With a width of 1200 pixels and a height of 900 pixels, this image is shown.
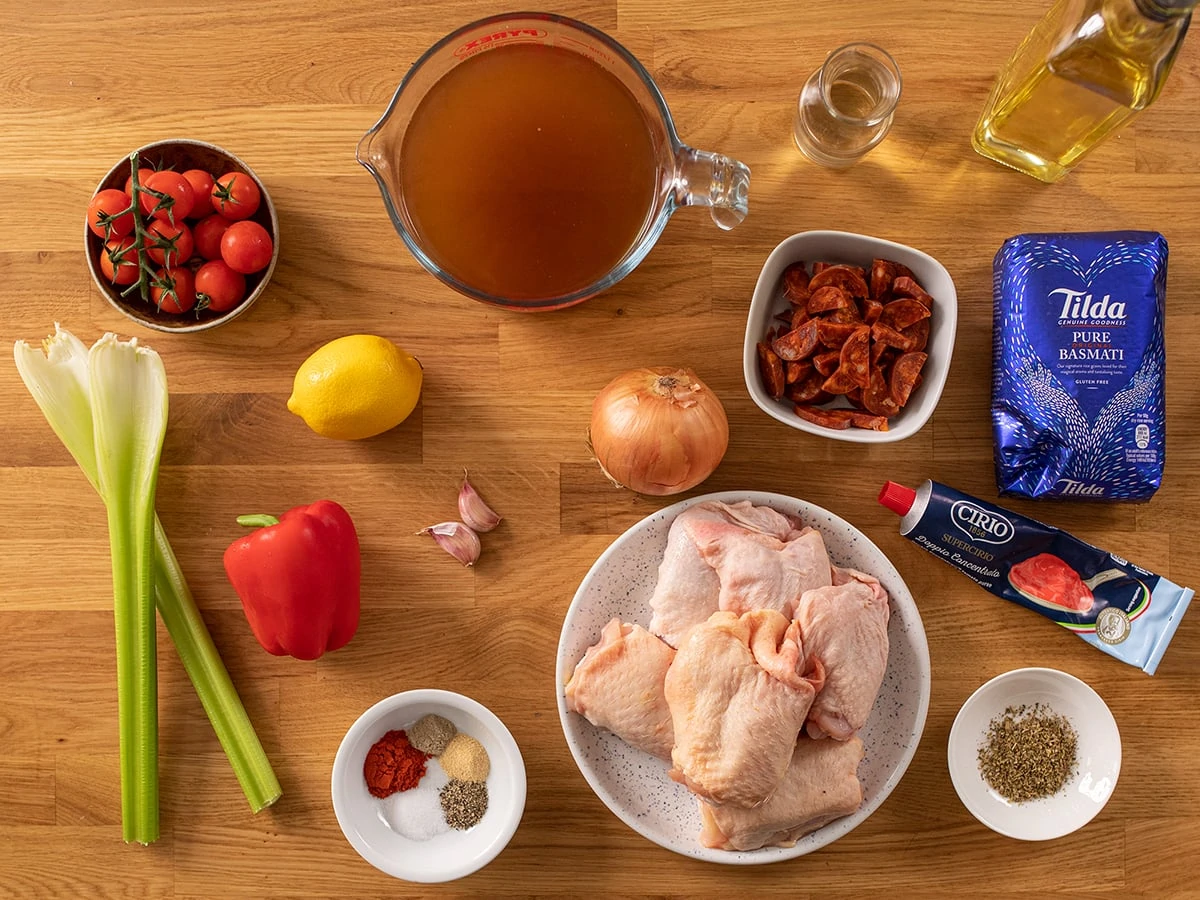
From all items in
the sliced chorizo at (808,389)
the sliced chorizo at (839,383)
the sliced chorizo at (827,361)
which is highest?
the sliced chorizo at (827,361)

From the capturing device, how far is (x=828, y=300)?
1234mm

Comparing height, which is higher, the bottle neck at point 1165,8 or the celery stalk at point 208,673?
the bottle neck at point 1165,8

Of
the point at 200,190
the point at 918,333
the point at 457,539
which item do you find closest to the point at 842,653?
the point at 918,333

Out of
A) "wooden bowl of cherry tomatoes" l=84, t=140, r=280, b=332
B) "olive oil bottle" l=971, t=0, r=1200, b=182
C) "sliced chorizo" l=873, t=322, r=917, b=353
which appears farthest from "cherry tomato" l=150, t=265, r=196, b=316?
"olive oil bottle" l=971, t=0, r=1200, b=182

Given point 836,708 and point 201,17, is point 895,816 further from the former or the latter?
point 201,17

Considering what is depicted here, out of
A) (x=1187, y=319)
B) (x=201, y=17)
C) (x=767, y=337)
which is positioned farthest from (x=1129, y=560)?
(x=201, y=17)

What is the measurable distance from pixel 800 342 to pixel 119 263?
3.12 feet

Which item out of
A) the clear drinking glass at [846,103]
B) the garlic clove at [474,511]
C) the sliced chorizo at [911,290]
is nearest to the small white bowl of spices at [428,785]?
the garlic clove at [474,511]

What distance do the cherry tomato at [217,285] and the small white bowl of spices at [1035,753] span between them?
121 centimetres

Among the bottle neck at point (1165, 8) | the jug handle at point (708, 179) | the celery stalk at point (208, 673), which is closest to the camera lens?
the bottle neck at point (1165, 8)

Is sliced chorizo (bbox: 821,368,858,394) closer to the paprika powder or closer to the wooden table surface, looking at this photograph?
the wooden table surface

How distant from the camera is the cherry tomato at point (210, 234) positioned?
1.26m

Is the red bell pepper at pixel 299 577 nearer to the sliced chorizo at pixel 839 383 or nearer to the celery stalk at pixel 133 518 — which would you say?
the celery stalk at pixel 133 518

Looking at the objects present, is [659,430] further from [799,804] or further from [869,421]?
[799,804]
